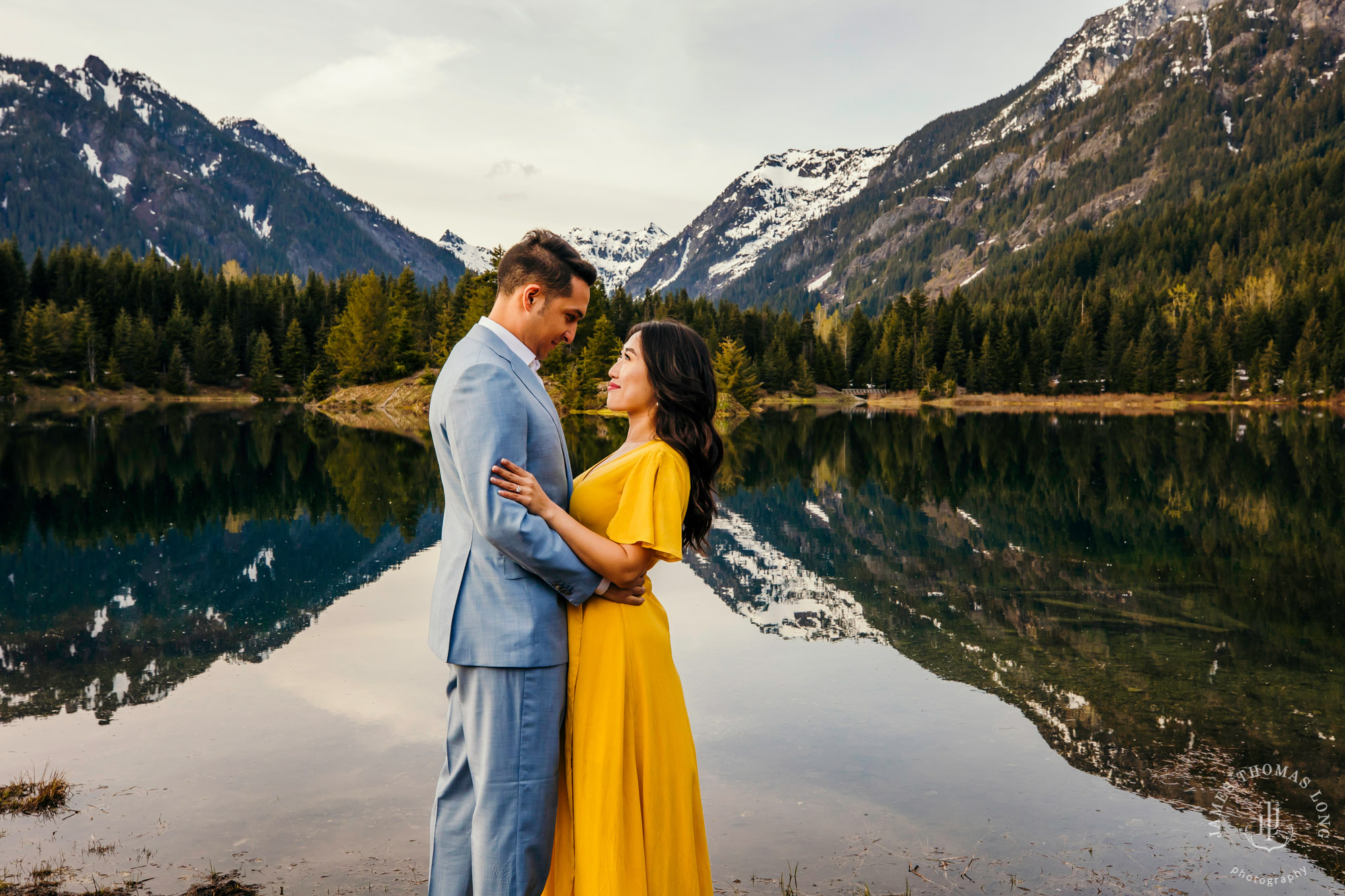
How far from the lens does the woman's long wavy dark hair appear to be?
11.3 feet

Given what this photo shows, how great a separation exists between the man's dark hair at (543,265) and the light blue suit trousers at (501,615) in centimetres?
29


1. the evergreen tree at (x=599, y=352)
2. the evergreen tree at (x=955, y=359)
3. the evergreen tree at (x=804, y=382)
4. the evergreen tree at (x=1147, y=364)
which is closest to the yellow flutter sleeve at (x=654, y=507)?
the evergreen tree at (x=599, y=352)

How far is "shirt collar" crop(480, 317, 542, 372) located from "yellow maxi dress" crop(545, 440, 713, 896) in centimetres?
55

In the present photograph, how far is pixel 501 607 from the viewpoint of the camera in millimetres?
2988

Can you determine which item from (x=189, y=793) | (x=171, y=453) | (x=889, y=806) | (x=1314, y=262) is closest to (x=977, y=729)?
(x=889, y=806)

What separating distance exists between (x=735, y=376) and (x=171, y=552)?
66988 millimetres

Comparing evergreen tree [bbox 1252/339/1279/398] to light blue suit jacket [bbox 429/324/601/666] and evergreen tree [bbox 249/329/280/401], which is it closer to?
light blue suit jacket [bbox 429/324/601/666]

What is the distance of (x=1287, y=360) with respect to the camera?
285ft

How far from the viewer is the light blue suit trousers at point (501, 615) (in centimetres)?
295

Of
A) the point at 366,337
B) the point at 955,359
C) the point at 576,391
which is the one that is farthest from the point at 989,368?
the point at 366,337

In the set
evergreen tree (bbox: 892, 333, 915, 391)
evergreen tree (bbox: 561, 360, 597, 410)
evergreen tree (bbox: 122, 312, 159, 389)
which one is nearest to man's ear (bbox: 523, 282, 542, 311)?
evergreen tree (bbox: 561, 360, 597, 410)

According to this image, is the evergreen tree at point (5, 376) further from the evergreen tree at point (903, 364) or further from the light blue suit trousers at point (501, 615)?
the evergreen tree at point (903, 364)

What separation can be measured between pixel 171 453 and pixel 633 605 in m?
34.0

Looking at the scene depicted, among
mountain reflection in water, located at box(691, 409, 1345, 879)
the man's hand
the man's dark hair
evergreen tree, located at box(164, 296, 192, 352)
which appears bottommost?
mountain reflection in water, located at box(691, 409, 1345, 879)
